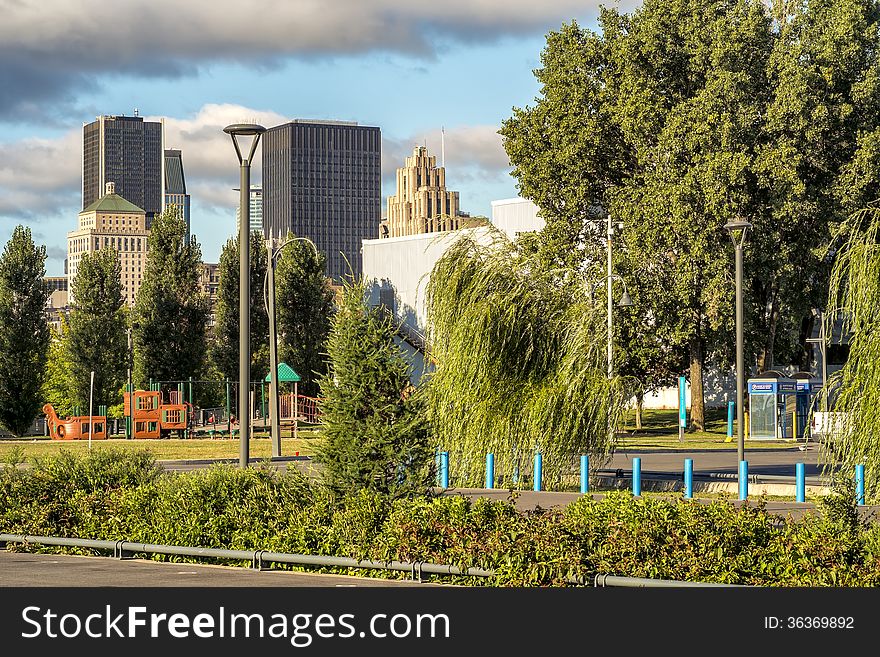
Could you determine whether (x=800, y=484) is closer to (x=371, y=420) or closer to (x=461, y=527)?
(x=371, y=420)

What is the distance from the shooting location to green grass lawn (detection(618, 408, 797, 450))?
46.0m

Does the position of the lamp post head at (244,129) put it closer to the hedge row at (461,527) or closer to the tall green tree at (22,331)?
the hedge row at (461,527)

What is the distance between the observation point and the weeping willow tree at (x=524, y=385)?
86.9 ft

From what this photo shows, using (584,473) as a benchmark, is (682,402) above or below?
above

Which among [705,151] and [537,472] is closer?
[537,472]

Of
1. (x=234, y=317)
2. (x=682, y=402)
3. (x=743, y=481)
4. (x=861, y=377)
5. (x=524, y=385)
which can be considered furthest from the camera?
(x=234, y=317)

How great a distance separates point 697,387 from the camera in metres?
53.9

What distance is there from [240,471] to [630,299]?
34917 millimetres

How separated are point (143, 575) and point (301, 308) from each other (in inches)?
Result: 2458

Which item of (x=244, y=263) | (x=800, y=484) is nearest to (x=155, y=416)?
(x=244, y=263)

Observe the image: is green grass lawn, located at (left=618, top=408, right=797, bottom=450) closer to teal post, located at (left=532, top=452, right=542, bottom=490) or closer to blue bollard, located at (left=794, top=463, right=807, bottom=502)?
teal post, located at (left=532, top=452, right=542, bottom=490)

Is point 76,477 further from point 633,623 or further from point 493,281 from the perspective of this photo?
point 493,281

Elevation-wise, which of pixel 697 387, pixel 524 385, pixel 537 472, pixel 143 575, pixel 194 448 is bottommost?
pixel 194 448

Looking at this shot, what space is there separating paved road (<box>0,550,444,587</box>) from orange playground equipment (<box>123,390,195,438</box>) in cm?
4082
